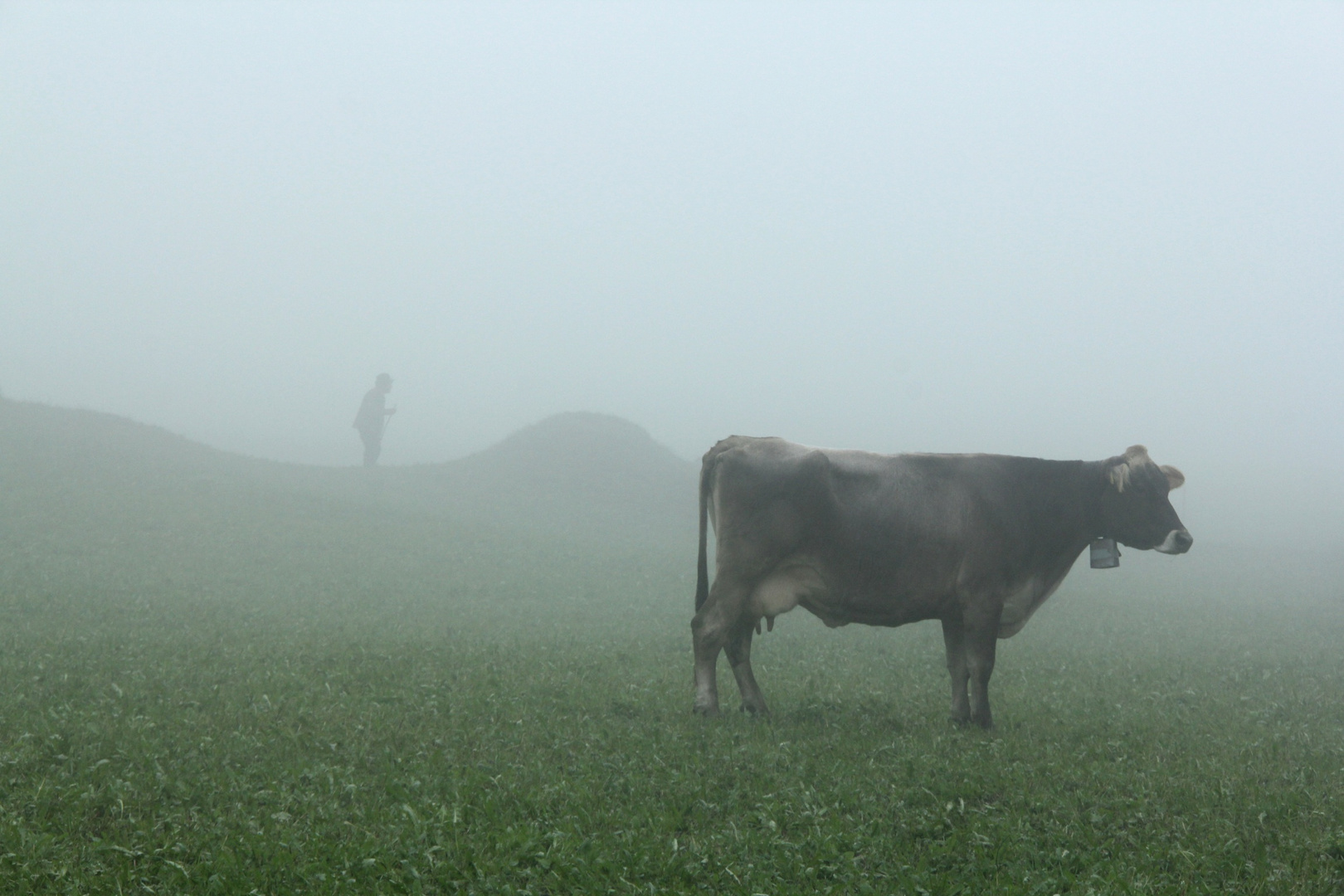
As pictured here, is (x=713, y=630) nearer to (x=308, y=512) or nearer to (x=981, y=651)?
(x=981, y=651)

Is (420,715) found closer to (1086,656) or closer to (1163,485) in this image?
(1163,485)

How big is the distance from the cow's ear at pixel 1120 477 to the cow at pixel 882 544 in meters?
0.02

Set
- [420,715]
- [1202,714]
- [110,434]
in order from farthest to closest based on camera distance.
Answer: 1. [110,434]
2. [1202,714]
3. [420,715]

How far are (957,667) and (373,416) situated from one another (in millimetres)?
46181

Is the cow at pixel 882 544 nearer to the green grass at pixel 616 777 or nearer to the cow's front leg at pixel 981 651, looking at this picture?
the cow's front leg at pixel 981 651

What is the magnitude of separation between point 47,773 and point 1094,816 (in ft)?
26.5

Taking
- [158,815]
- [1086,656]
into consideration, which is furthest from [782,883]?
[1086,656]

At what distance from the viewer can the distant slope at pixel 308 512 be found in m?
26.4

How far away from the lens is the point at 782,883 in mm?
6637

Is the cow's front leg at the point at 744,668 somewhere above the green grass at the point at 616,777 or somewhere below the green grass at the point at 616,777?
above

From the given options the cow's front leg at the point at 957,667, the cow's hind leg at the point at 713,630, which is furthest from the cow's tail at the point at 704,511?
the cow's front leg at the point at 957,667

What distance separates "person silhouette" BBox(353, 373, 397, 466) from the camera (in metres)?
53.3

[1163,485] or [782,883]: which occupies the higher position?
[1163,485]

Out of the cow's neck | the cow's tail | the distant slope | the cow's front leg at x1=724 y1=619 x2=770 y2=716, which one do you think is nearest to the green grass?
the cow's front leg at x1=724 y1=619 x2=770 y2=716
